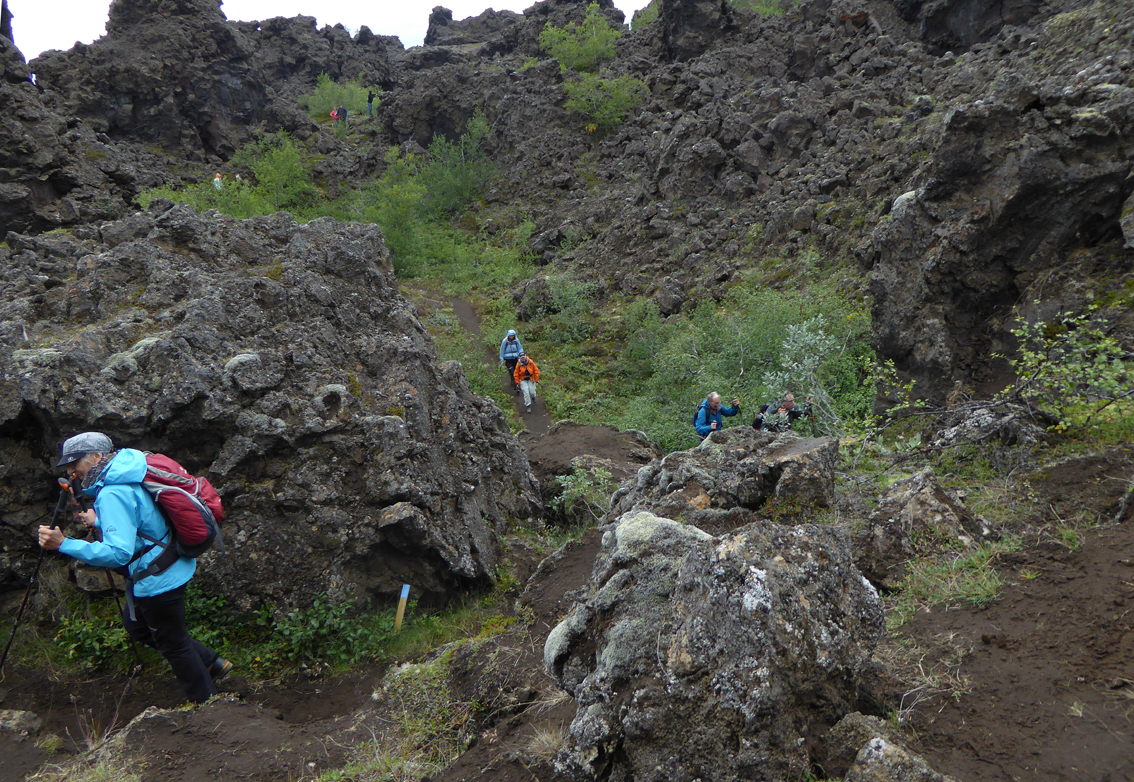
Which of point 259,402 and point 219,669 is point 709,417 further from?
point 219,669

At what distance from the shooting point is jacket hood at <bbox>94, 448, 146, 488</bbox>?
14.0ft

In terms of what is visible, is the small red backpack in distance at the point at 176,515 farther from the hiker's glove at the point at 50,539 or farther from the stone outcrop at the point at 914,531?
the stone outcrop at the point at 914,531

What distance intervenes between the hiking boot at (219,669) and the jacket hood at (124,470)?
1.81 metres

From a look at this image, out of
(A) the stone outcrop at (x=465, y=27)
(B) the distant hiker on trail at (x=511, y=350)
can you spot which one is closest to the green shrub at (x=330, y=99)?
(A) the stone outcrop at (x=465, y=27)

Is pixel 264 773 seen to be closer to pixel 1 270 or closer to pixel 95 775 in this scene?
pixel 95 775

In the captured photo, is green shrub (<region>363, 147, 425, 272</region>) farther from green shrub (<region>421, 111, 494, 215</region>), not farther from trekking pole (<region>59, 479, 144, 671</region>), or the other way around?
trekking pole (<region>59, 479, 144, 671</region>)

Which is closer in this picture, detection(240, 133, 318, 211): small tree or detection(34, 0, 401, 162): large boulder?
detection(240, 133, 318, 211): small tree

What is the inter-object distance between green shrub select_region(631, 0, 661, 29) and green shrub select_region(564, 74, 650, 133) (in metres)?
23.2

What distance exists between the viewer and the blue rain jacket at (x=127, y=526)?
162 inches

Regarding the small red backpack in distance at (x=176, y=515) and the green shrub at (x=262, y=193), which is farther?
the green shrub at (x=262, y=193)

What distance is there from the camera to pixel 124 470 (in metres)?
4.28

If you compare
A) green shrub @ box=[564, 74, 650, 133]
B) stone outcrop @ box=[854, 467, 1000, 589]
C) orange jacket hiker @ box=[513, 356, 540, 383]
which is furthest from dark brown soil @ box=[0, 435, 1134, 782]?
green shrub @ box=[564, 74, 650, 133]

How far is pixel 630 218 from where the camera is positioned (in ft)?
85.4

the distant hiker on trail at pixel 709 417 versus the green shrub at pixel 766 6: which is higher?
the green shrub at pixel 766 6
